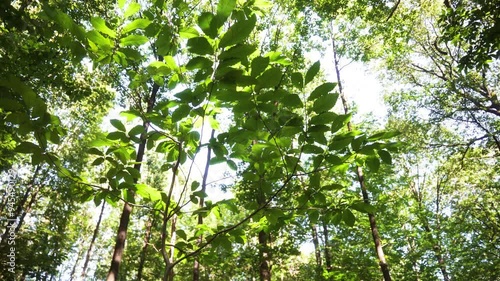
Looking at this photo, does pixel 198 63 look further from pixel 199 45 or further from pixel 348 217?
pixel 348 217

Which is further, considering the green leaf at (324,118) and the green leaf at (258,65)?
the green leaf at (324,118)

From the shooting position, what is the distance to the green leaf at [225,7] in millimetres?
839

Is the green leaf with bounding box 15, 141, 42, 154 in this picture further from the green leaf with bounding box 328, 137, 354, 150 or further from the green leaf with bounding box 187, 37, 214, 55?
the green leaf with bounding box 328, 137, 354, 150

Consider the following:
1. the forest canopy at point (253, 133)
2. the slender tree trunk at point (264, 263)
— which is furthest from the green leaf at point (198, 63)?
the slender tree trunk at point (264, 263)

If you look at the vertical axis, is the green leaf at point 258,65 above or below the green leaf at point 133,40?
below

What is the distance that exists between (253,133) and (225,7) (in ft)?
1.58

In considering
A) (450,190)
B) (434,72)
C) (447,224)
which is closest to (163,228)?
(434,72)

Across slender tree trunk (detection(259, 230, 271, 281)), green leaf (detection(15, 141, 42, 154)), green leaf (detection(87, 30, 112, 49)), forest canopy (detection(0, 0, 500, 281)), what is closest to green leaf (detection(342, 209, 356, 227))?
forest canopy (detection(0, 0, 500, 281))

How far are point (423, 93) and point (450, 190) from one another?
8.37m

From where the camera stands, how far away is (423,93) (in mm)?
13031

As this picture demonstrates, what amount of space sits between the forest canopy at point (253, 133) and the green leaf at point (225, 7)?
1 cm

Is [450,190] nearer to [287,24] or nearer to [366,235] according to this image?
[366,235]

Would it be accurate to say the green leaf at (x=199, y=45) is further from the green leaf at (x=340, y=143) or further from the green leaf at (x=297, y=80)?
the green leaf at (x=340, y=143)

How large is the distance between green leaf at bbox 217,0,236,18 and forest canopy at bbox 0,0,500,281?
0.01m
